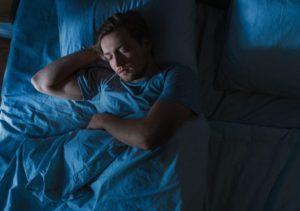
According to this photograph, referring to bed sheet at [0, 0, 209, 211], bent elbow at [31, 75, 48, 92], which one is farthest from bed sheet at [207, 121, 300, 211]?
bent elbow at [31, 75, 48, 92]

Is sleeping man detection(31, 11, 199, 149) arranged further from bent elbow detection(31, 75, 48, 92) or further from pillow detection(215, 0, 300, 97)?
pillow detection(215, 0, 300, 97)

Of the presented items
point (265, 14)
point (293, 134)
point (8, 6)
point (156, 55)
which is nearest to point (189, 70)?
point (156, 55)

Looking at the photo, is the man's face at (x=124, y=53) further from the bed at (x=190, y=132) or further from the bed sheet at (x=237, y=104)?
the bed sheet at (x=237, y=104)

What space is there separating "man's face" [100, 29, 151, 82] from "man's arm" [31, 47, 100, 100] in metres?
0.14

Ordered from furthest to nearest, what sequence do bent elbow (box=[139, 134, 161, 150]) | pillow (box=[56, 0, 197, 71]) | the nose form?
pillow (box=[56, 0, 197, 71])
the nose
bent elbow (box=[139, 134, 161, 150])

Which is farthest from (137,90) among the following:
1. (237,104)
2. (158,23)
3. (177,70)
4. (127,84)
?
(237,104)

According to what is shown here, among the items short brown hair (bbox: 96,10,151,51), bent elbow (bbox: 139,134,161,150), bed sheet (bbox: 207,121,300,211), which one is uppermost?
short brown hair (bbox: 96,10,151,51)

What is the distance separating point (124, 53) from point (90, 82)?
0.22 m

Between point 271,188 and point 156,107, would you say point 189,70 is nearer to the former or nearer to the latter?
point 156,107

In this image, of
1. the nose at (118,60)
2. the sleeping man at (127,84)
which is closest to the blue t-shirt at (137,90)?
the sleeping man at (127,84)

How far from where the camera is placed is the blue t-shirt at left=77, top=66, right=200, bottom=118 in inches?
41.6

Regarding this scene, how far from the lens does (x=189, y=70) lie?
1.13 metres

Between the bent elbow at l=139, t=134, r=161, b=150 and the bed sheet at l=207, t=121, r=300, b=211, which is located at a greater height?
the bent elbow at l=139, t=134, r=161, b=150

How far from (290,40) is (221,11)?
0.36 meters
